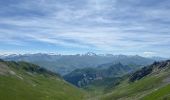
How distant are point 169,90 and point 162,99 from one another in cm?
1702

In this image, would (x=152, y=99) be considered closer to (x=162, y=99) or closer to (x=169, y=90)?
(x=169, y=90)

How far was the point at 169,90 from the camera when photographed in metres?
130

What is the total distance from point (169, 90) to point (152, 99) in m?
8.85

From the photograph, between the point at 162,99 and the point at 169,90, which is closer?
the point at 162,99

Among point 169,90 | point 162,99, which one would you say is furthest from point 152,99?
point 162,99

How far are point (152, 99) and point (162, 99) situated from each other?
17514 mm

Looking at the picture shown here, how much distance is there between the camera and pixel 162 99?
115 metres

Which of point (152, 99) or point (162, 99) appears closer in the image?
point (162, 99)

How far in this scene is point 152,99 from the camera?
132 metres
